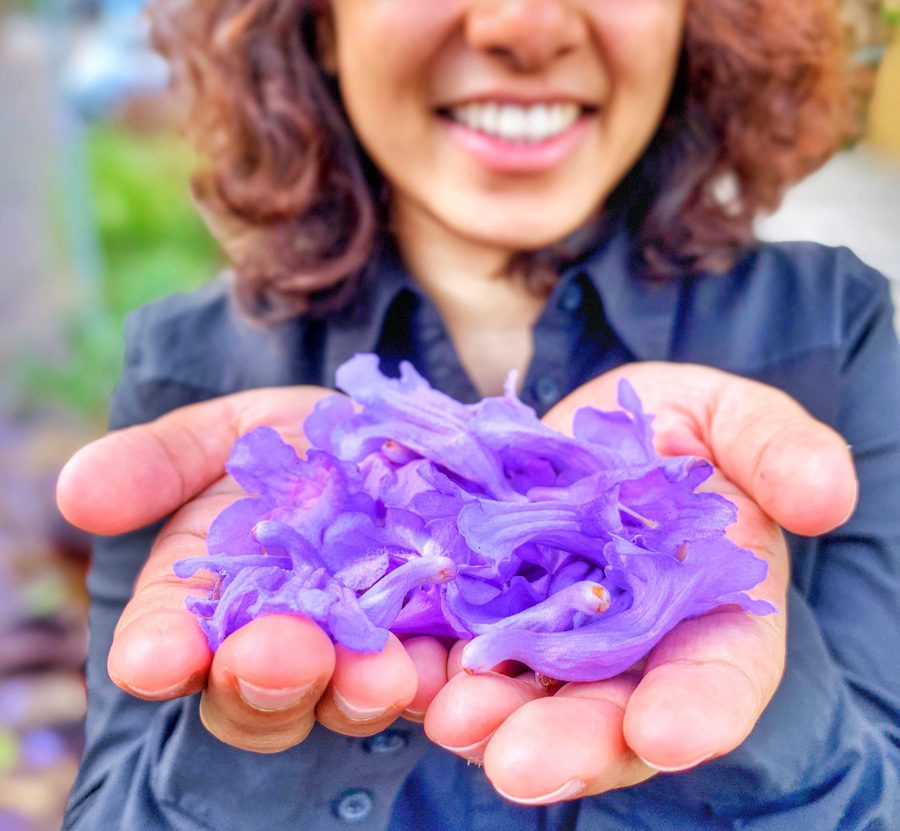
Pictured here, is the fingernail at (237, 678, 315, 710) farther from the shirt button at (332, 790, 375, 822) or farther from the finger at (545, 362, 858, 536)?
the finger at (545, 362, 858, 536)

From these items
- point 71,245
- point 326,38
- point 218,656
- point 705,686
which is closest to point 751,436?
point 705,686

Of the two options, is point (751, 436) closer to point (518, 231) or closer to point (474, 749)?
point (474, 749)

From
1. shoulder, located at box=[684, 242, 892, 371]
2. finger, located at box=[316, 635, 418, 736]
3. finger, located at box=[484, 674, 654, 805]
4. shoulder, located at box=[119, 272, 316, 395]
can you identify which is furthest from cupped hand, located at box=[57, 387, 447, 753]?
shoulder, located at box=[684, 242, 892, 371]

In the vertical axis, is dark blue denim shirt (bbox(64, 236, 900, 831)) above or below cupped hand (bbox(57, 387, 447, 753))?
below

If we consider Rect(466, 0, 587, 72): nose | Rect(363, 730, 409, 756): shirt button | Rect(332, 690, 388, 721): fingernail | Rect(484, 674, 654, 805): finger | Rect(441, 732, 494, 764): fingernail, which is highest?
Rect(466, 0, 587, 72): nose

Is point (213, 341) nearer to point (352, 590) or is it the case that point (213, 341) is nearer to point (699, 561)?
point (352, 590)

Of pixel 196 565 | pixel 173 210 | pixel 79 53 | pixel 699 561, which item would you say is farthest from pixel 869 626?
pixel 79 53

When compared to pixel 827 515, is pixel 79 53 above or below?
below

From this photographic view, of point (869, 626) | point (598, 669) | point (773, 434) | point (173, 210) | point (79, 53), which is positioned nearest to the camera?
point (598, 669)
